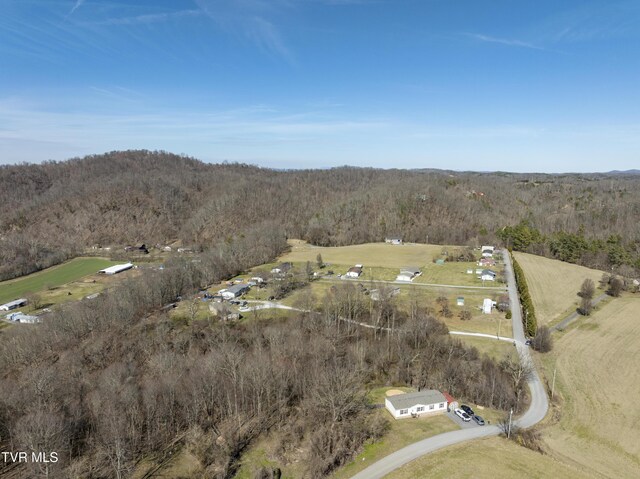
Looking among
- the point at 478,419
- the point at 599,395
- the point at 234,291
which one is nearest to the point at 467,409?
the point at 478,419

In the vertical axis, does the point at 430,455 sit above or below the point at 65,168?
below

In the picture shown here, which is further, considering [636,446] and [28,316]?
[28,316]

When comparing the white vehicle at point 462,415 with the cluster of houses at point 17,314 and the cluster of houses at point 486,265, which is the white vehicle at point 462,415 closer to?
the cluster of houses at point 486,265

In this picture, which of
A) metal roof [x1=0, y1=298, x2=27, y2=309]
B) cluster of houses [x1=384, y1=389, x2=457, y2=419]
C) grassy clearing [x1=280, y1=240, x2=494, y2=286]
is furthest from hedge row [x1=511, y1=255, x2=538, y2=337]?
metal roof [x1=0, y1=298, x2=27, y2=309]

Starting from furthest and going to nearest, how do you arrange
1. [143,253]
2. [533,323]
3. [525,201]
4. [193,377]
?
[525,201] → [143,253] → [533,323] → [193,377]

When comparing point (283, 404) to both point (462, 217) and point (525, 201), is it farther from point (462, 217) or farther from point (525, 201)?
point (525, 201)

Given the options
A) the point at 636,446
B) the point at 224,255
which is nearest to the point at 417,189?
the point at 224,255

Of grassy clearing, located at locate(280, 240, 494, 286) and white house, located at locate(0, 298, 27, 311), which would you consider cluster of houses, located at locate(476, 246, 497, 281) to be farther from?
white house, located at locate(0, 298, 27, 311)
